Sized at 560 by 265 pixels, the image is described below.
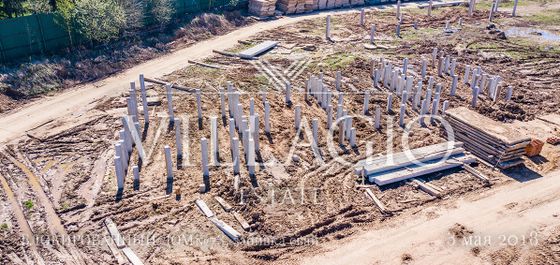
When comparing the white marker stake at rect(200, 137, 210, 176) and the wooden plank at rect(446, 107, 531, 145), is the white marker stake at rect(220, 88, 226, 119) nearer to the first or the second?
the white marker stake at rect(200, 137, 210, 176)

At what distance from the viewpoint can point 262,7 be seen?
1287 inches

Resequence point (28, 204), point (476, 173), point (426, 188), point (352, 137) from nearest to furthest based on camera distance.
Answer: point (28, 204) → point (426, 188) → point (476, 173) → point (352, 137)

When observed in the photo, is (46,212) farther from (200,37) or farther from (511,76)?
(511,76)

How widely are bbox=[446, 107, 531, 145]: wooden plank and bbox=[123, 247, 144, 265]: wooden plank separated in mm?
11359

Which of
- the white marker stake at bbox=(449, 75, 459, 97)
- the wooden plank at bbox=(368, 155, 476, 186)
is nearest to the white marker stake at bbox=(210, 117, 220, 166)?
the wooden plank at bbox=(368, 155, 476, 186)

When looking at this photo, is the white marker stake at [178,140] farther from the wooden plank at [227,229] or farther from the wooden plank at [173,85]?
the wooden plank at [173,85]

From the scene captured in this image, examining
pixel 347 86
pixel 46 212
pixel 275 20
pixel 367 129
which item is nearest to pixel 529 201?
pixel 367 129

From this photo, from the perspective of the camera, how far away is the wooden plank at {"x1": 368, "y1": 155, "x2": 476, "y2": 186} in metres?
14.4

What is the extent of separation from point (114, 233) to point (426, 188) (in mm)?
8848

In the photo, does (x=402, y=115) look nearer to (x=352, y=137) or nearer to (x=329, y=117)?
(x=352, y=137)

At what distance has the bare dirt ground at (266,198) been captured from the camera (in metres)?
11.9

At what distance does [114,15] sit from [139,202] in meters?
14.0

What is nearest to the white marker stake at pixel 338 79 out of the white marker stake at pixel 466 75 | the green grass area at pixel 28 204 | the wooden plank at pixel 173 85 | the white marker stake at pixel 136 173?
the white marker stake at pixel 466 75

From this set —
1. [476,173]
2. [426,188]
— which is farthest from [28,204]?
[476,173]
